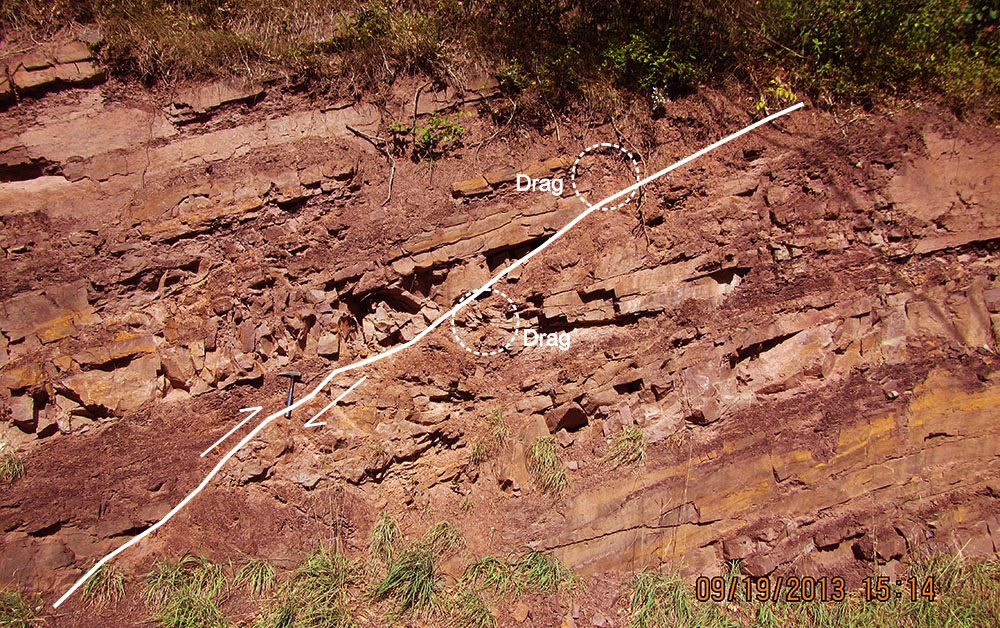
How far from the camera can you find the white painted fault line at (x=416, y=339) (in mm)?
3881

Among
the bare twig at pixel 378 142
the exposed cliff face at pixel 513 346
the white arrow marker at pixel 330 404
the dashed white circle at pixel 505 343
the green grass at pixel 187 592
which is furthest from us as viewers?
the bare twig at pixel 378 142

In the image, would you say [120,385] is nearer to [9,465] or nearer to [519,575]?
[9,465]

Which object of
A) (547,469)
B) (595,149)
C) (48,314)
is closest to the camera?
(48,314)

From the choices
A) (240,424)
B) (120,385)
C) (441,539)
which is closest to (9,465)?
(120,385)

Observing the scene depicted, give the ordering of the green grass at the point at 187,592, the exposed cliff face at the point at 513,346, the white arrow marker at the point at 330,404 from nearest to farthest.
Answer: the green grass at the point at 187,592 < the exposed cliff face at the point at 513,346 < the white arrow marker at the point at 330,404

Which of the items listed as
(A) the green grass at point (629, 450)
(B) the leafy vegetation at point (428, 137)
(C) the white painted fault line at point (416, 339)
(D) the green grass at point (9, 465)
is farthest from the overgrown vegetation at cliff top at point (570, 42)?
(D) the green grass at point (9, 465)

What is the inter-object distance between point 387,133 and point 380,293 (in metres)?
1.25

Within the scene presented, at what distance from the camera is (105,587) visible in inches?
149

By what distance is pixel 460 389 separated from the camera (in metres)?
4.30

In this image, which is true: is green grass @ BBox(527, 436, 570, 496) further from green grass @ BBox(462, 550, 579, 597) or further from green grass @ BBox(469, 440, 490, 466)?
green grass @ BBox(462, 550, 579, 597)

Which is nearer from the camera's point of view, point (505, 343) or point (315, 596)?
point (315, 596)

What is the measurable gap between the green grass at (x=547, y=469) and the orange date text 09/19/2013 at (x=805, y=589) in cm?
129

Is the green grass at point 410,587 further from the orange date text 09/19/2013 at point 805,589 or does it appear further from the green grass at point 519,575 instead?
the orange date text 09/19/2013 at point 805,589

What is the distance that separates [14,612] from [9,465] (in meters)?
0.90
